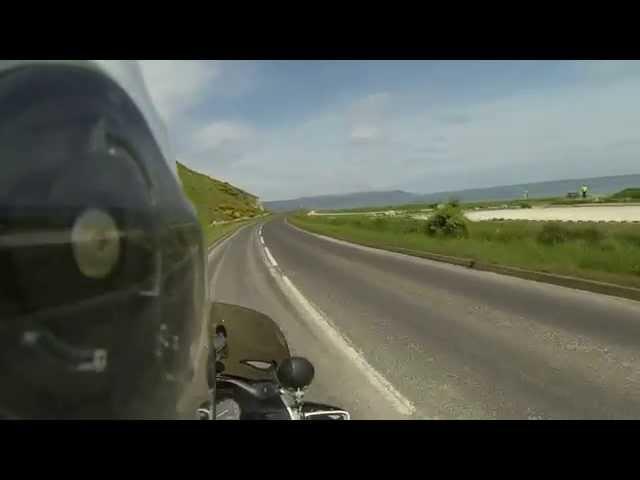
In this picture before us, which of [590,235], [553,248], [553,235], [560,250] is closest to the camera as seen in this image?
[560,250]

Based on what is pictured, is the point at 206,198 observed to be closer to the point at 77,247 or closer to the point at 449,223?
the point at 77,247

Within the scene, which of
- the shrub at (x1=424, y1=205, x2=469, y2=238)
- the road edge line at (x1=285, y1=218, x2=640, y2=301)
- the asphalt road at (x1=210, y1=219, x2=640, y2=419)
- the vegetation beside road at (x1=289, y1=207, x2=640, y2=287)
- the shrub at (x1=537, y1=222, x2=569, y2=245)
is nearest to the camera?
the asphalt road at (x1=210, y1=219, x2=640, y2=419)

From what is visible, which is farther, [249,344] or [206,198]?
[206,198]

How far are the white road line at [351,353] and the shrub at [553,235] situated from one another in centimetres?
1081

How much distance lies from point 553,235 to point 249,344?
1762 cm

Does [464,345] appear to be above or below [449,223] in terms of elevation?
below

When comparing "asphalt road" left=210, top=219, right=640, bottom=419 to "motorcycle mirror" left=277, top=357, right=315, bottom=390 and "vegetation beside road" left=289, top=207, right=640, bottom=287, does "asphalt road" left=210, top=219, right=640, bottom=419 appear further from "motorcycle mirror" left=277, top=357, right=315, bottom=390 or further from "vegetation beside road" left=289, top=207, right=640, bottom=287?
"motorcycle mirror" left=277, top=357, right=315, bottom=390

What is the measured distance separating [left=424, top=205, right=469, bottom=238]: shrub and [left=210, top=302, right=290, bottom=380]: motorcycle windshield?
21725mm

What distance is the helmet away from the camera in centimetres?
93

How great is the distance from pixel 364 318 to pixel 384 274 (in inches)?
225

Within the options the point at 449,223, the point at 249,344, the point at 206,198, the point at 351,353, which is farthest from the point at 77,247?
the point at 449,223

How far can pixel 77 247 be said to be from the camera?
97 cm

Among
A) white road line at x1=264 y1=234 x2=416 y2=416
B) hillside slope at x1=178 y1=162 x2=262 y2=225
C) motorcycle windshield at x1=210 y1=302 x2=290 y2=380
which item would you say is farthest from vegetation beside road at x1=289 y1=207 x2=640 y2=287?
motorcycle windshield at x1=210 y1=302 x2=290 y2=380
